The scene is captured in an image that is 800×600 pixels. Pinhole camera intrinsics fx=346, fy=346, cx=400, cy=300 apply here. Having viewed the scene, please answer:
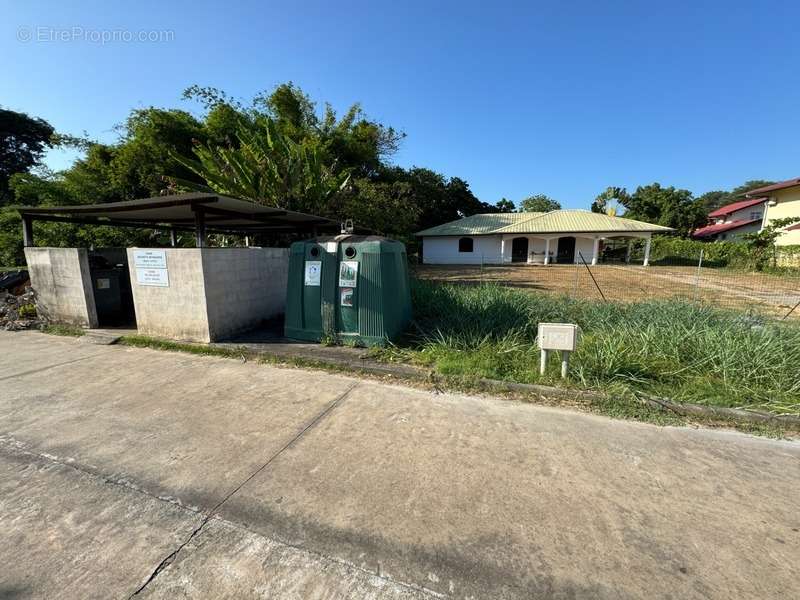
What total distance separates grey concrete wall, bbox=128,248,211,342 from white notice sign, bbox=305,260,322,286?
5.63 feet

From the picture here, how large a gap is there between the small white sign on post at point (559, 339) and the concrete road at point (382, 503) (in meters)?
0.75

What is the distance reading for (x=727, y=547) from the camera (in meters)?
1.97

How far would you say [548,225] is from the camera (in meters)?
28.9

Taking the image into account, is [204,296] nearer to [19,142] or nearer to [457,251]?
[457,251]

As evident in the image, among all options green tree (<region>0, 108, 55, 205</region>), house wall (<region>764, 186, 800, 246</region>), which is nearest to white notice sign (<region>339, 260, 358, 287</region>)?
house wall (<region>764, 186, 800, 246</region>)

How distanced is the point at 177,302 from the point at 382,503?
5.41 meters

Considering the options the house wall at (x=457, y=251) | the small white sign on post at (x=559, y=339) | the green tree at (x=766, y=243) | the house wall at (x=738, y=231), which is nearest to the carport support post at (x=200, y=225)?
the small white sign on post at (x=559, y=339)

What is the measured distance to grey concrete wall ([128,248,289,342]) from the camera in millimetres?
5766

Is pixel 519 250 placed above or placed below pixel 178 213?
below

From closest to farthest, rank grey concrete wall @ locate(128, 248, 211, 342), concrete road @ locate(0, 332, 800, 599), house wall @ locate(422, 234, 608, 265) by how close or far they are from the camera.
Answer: concrete road @ locate(0, 332, 800, 599), grey concrete wall @ locate(128, 248, 211, 342), house wall @ locate(422, 234, 608, 265)

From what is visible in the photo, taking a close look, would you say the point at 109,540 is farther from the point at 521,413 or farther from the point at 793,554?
the point at 793,554

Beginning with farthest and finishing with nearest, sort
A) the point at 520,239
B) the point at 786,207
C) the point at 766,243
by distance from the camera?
the point at 520,239, the point at 786,207, the point at 766,243

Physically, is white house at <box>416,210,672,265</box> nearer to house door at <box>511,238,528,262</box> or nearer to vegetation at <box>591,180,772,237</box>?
house door at <box>511,238,528,262</box>

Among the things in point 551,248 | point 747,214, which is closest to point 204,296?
point 551,248
